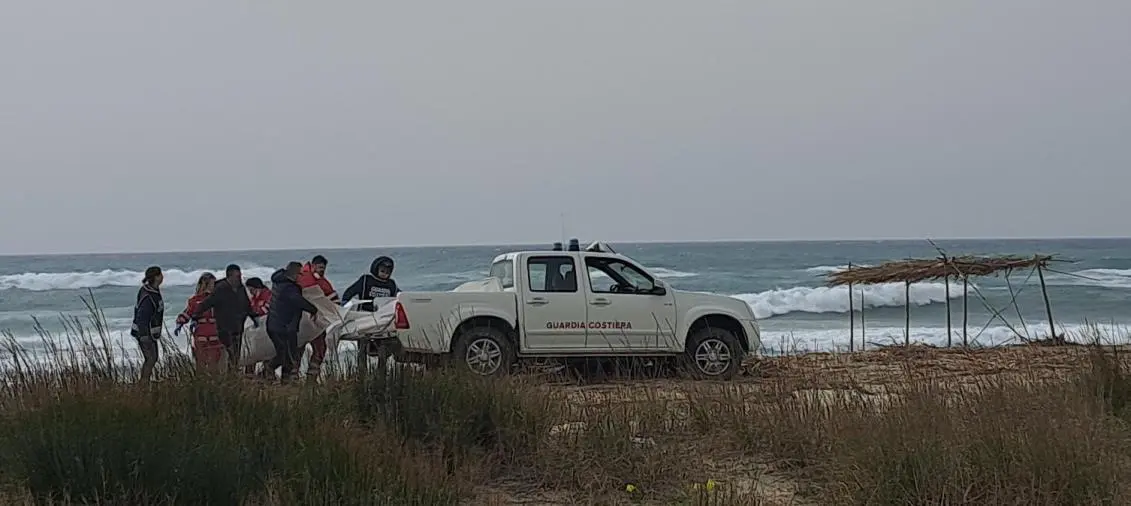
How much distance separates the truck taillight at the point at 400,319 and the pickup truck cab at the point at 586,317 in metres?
0.21

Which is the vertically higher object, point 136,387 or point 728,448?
point 136,387

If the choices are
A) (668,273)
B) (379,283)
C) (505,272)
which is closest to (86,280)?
(668,273)

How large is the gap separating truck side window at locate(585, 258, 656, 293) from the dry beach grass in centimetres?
423

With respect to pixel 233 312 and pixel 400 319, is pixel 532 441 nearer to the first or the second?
pixel 400 319

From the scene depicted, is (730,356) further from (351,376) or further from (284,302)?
(351,376)

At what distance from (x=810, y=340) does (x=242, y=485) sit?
61.6 feet

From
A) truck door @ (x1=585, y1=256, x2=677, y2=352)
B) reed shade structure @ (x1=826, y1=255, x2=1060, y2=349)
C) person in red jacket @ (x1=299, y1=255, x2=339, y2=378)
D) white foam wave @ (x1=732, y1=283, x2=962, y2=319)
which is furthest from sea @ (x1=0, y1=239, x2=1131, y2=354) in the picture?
person in red jacket @ (x1=299, y1=255, x2=339, y2=378)

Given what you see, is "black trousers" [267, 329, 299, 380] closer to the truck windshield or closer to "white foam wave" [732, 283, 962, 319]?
the truck windshield

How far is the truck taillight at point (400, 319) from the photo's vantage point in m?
11.2

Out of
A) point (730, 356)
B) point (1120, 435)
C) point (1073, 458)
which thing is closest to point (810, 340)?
point (730, 356)

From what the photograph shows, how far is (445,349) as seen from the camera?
443 inches

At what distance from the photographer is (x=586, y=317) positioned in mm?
11930

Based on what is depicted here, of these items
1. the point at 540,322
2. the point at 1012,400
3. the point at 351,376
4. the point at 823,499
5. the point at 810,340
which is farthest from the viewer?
the point at 810,340

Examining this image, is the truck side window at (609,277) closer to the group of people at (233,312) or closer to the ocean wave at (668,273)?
the group of people at (233,312)
